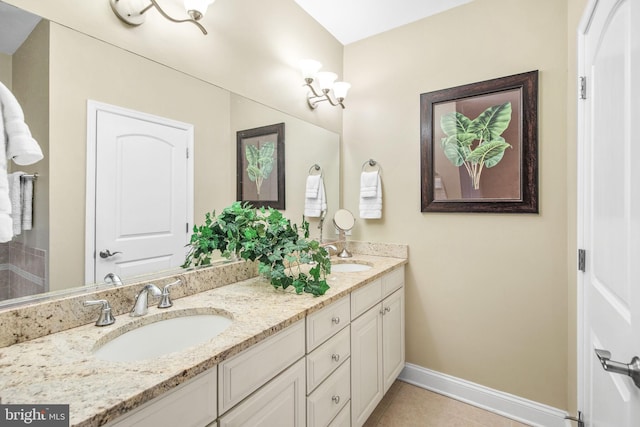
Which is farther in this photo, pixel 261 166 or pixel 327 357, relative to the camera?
pixel 261 166

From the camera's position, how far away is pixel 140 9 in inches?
47.4

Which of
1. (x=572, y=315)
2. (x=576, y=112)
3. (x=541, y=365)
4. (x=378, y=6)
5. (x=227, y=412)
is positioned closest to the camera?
(x=227, y=412)

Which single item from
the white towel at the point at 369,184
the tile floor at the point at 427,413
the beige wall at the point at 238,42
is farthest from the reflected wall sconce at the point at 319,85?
the tile floor at the point at 427,413

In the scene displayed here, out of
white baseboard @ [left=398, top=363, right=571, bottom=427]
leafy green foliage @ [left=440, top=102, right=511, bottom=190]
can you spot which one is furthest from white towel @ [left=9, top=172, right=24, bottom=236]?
white baseboard @ [left=398, top=363, right=571, bottom=427]

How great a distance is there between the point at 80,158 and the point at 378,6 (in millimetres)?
1962

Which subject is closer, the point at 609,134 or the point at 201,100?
the point at 609,134

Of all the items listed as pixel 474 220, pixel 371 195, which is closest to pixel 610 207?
pixel 474 220

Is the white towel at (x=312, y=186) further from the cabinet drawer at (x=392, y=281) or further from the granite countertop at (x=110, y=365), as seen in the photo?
the granite countertop at (x=110, y=365)

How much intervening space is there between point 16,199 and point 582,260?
Result: 2036mm

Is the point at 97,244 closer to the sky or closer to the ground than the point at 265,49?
closer to the ground

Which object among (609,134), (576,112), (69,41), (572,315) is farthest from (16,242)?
(572,315)

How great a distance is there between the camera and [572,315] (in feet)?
5.12

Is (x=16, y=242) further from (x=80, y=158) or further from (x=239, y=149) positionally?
(x=239, y=149)

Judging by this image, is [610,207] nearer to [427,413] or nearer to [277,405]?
[277,405]
